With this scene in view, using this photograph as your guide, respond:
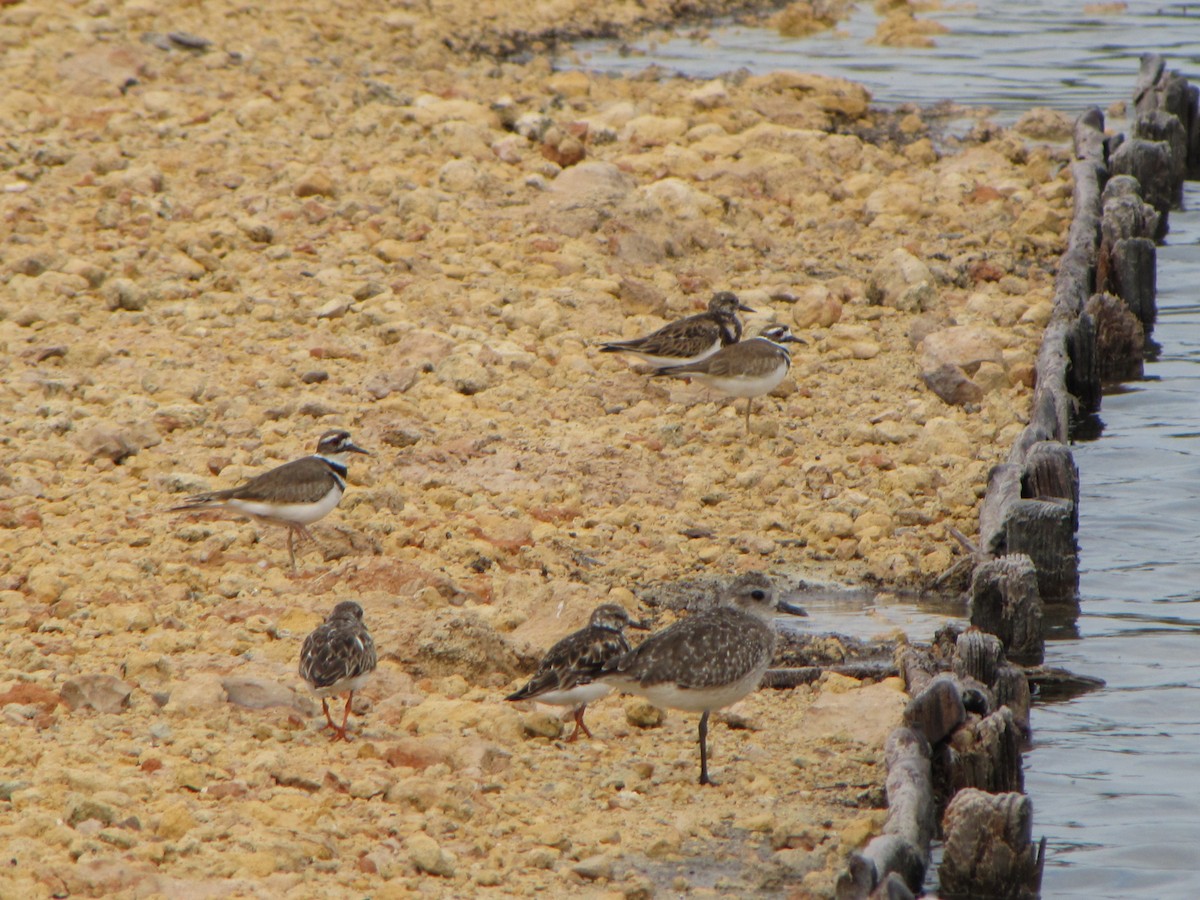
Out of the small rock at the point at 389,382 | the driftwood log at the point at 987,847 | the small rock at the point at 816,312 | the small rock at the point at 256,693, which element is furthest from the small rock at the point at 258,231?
the driftwood log at the point at 987,847

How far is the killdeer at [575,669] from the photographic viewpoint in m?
7.42

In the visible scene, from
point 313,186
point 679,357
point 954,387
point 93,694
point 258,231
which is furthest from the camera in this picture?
point 313,186

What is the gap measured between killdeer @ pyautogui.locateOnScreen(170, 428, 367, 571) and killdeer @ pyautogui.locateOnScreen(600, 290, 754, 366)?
316cm

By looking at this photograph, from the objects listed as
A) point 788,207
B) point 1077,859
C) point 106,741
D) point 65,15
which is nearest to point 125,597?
point 106,741

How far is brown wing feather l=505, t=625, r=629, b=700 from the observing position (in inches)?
292

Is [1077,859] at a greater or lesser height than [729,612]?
lesser

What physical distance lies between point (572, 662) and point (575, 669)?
0.13ft

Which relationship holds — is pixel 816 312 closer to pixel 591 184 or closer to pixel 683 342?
pixel 683 342

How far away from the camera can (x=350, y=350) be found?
11.9 metres

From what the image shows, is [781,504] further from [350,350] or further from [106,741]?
[106,741]

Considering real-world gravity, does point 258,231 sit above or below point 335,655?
above

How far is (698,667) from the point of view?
A: 7207mm

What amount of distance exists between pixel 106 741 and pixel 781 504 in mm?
4800

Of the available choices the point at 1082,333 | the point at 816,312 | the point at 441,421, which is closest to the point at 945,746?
the point at 441,421
